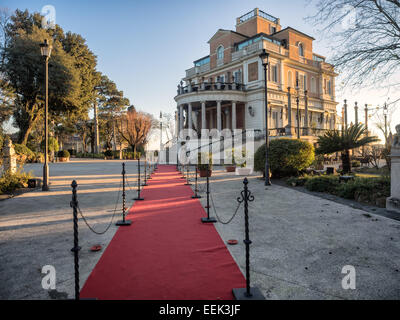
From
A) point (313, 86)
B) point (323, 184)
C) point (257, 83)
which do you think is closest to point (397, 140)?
point (323, 184)

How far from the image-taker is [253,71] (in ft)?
108

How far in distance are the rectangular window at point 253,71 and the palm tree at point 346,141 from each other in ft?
70.2

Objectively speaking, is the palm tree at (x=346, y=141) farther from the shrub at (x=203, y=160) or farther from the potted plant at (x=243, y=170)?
the shrub at (x=203, y=160)

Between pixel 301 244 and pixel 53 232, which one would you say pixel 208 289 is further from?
pixel 53 232

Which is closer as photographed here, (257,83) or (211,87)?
(211,87)

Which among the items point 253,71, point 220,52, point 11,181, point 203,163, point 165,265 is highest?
point 220,52

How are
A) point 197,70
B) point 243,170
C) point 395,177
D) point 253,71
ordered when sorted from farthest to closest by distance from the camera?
point 197,70 → point 253,71 → point 243,170 → point 395,177

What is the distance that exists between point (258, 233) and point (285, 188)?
673 cm

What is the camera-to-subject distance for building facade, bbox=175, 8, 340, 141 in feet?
103

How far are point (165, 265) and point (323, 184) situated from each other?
29.4 feet

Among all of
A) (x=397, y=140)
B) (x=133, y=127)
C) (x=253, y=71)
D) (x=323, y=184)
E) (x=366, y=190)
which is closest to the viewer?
(x=397, y=140)

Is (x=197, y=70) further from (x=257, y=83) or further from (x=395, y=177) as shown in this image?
(x=395, y=177)

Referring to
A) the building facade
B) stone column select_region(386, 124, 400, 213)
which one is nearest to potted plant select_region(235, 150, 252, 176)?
the building facade
